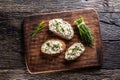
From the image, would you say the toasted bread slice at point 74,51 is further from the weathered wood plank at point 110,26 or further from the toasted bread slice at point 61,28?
the weathered wood plank at point 110,26

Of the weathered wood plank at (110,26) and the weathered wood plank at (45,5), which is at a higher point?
the weathered wood plank at (45,5)

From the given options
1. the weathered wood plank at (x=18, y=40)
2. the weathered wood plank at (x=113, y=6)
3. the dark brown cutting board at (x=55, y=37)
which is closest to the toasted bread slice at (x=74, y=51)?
the dark brown cutting board at (x=55, y=37)

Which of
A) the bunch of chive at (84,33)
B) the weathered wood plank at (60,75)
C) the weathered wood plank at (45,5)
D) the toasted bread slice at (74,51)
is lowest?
the weathered wood plank at (60,75)

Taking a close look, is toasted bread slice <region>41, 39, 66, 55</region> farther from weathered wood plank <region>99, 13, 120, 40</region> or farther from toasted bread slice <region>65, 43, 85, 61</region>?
weathered wood plank <region>99, 13, 120, 40</region>

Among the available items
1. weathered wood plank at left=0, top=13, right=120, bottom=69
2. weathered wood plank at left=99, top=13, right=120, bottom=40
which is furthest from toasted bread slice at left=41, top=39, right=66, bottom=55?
weathered wood plank at left=99, top=13, right=120, bottom=40

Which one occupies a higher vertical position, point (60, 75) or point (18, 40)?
point (18, 40)

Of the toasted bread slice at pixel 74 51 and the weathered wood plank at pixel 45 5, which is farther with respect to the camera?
the weathered wood plank at pixel 45 5

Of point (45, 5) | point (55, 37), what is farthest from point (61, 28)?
point (45, 5)

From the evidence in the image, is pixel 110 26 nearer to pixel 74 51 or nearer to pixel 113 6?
pixel 113 6
